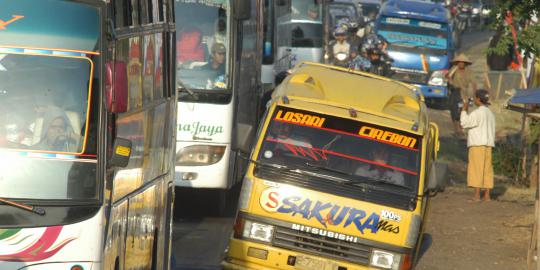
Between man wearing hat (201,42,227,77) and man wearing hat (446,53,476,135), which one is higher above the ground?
man wearing hat (201,42,227,77)

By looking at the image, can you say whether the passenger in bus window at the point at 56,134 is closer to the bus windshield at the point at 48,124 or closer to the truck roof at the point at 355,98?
the bus windshield at the point at 48,124

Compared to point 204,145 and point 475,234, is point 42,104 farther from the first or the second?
point 475,234

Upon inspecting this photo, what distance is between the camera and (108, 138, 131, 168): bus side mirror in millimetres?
7051

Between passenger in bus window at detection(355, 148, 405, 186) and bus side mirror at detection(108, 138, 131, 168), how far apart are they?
15.8 ft

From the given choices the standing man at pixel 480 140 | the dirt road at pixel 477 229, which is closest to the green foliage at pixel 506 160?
the dirt road at pixel 477 229

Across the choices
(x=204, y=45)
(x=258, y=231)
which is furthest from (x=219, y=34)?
(x=258, y=231)

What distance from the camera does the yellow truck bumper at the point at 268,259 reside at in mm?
11234

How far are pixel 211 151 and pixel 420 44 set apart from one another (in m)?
19.8

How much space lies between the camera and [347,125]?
11.7 metres

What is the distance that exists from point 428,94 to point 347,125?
862 inches

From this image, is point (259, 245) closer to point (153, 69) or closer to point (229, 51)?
point (153, 69)

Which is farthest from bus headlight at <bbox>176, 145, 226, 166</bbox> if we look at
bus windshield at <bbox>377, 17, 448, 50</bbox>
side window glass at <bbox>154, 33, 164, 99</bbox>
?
bus windshield at <bbox>377, 17, 448, 50</bbox>

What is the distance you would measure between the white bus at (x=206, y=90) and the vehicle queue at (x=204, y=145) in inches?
0.7

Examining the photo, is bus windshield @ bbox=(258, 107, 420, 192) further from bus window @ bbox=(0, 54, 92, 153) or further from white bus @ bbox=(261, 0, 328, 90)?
white bus @ bbox=(261, 0, 328, 90)
